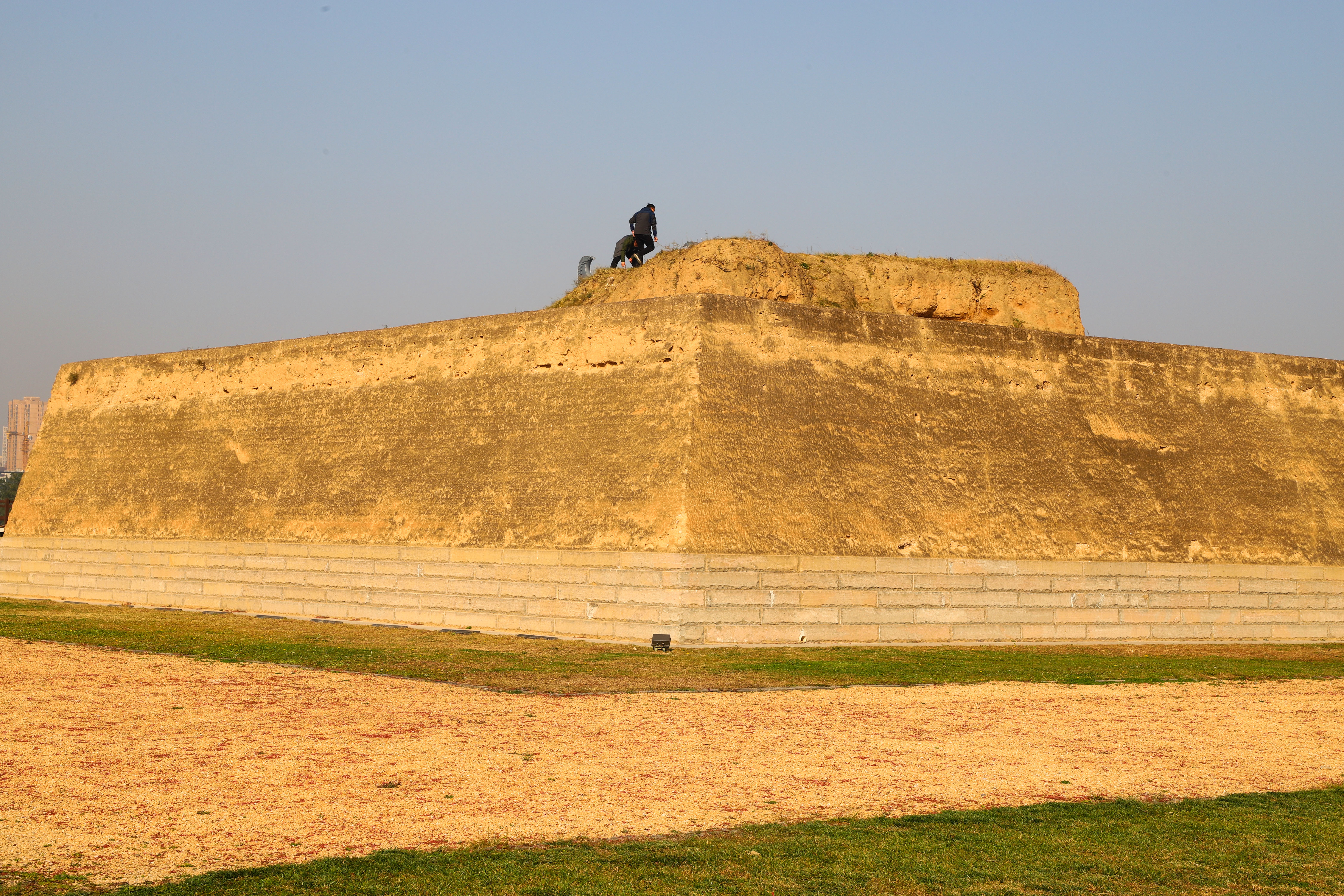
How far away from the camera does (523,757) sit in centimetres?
971

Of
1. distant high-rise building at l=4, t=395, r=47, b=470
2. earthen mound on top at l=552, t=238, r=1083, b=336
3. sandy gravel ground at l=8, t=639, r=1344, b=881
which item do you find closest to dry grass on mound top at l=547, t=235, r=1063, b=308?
earthen mound on top at l=552, t=238, r=1083, b=336

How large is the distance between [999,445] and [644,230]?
29.5ft

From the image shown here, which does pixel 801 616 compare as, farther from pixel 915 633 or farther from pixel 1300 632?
pixel 1300 632

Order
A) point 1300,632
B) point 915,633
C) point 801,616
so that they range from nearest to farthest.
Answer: point 801,616, point 915,633, point 1300,632

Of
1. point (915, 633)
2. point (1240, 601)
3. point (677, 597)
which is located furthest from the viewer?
point (1240, 601)

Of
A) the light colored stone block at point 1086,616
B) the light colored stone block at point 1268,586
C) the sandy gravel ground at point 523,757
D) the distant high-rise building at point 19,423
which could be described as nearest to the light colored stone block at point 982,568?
the light colored stone block at point 1086,616

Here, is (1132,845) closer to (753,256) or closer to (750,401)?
(750,401)

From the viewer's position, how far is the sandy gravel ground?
7422mm

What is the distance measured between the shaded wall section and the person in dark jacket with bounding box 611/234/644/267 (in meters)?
4.79

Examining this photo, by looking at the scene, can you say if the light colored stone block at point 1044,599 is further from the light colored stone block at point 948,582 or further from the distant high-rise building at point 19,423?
the distant high-rise building at point 19,423

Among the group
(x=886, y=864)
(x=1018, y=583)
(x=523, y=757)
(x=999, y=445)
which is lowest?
(x=886, y=864)

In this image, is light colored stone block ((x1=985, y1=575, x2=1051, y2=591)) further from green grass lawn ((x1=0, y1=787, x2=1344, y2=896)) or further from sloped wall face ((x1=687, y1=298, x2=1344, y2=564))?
green grass lawn ((x1=0, y1=787, x2=1344, y2=896))

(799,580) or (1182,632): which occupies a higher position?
(799,580)

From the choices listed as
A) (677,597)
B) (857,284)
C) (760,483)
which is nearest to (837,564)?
(760,483)
